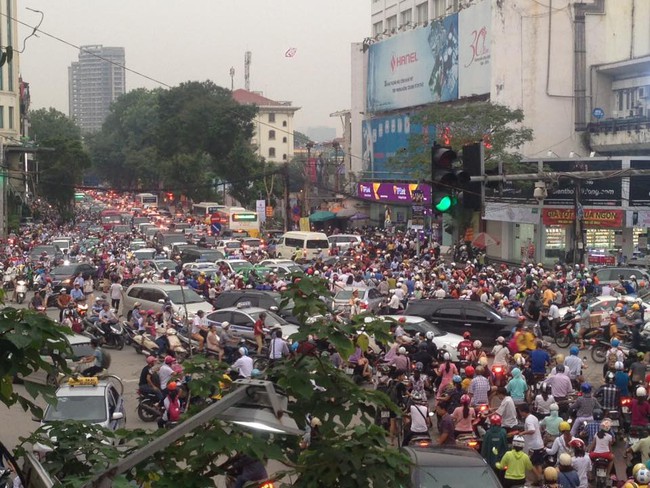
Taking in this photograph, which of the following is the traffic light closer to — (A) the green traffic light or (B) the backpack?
(A) the green traffic light

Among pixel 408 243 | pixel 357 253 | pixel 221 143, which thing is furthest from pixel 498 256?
pixel 221 143

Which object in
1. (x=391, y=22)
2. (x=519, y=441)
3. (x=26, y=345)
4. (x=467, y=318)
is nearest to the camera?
(x=26, y=345)

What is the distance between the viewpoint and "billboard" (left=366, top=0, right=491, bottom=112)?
195 feet

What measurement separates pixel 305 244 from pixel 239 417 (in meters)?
41.0

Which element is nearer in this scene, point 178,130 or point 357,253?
point 357,253

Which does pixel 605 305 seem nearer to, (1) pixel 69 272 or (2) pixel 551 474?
(2) pixel 551 474

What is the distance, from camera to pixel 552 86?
5628cm

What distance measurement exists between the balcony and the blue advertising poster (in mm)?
11268

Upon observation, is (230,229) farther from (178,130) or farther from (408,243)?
(178,130)

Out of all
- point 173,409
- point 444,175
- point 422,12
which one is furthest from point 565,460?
point 422,12

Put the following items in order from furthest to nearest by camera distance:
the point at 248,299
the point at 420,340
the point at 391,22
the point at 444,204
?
1. the point at 391,22
2. the point at 248,299
3. the point at 420,340
4. the point at 444,204

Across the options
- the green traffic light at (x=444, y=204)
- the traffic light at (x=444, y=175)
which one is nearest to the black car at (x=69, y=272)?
the green traffic light at (x=444, y=204)

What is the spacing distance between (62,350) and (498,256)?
4743 cm

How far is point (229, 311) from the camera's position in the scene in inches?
953
